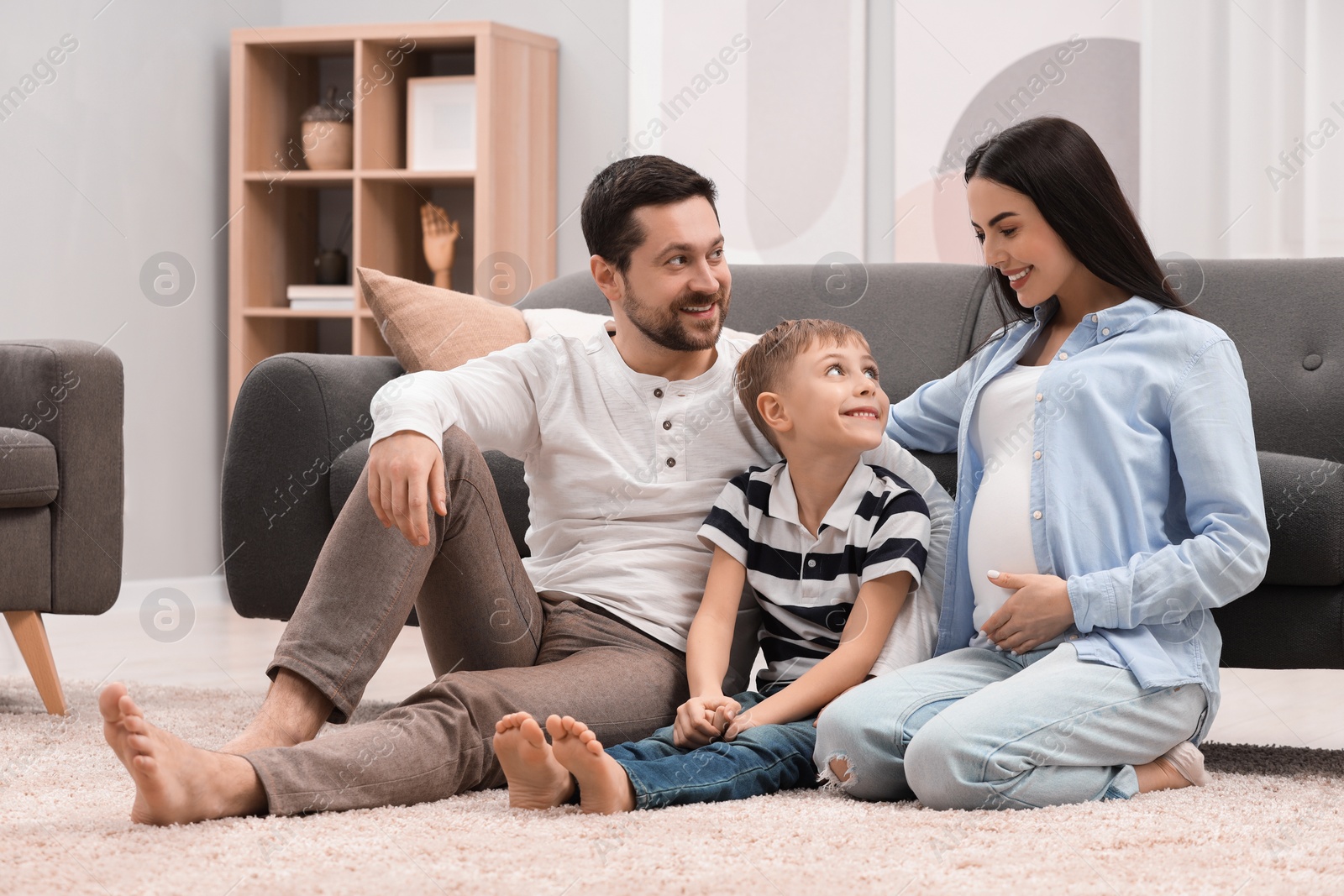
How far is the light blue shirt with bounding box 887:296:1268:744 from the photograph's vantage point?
4.00 ft

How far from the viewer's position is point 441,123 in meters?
3.57

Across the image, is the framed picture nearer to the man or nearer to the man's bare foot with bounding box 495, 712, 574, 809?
the man

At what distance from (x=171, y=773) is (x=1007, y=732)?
0.72 meters

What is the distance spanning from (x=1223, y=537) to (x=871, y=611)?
353 millimetres

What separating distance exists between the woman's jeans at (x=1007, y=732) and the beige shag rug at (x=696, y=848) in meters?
0.03

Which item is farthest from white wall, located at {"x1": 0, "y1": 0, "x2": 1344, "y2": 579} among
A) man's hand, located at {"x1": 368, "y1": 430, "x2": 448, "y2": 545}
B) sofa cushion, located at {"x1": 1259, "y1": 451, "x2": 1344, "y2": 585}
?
man's hand, located at {"x1": 368, "y1": 430, "x2": 448, "y2": 545}

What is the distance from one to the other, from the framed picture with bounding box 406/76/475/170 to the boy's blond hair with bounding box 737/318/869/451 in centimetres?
225

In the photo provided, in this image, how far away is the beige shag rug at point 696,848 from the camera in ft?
3.00

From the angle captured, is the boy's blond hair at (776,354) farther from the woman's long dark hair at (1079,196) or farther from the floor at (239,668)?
the floor at (239,668)

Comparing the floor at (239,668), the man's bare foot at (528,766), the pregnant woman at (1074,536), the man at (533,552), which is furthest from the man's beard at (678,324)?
the floor at (239,668)

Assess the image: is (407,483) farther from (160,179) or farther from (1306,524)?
(160,179)

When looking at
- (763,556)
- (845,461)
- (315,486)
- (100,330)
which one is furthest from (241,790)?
(100,330)

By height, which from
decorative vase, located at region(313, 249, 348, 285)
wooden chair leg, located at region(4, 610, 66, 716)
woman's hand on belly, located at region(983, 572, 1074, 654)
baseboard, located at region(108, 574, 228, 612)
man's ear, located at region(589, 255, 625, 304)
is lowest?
baseboard, located at region(108, 574, 228, 612)

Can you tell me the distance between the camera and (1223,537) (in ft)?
4.00
